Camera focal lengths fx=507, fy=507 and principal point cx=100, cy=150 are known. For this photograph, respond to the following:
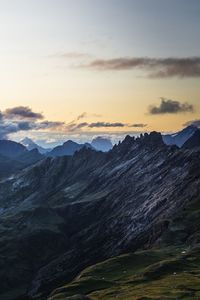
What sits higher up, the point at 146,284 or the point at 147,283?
the point at 146,284

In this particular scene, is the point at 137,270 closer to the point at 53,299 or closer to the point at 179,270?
the point at 179,270

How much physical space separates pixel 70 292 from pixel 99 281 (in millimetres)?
11669

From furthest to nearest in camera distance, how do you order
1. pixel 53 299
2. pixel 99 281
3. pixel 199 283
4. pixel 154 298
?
pixel 99 281 < pixel 53 299 < pixel 199 283 < pixel 154 298

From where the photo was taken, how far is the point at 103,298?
15000 centimetres

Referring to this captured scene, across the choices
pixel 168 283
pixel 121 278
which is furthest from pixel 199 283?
pixel 121 278

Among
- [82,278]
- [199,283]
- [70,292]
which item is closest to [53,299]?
[70,292]

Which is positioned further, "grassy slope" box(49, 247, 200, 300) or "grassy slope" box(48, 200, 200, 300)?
"grassy slope" box(49, 247, 200, 300)

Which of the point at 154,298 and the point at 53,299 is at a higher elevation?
the point at 154,298

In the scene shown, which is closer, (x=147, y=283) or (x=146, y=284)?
(x=146, y=284)

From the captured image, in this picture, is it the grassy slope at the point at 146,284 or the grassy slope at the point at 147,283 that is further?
the grassy slope at the point at 147,283

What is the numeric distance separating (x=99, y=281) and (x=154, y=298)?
187 ft

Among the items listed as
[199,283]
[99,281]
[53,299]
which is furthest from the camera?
[99,281]

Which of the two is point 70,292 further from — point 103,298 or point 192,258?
point 192,258

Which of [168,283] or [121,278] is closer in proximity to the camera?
[168,283]
